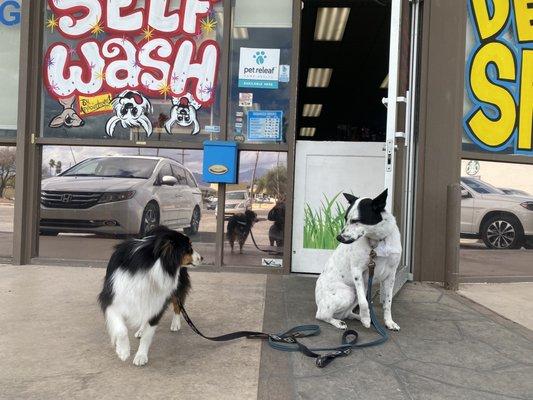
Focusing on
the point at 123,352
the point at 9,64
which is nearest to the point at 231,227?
the point at 123,352

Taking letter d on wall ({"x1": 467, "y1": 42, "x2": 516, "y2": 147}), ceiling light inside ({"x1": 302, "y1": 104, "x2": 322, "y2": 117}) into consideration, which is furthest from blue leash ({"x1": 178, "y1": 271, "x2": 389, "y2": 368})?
ceiling light inside ({"x1": 302, "y1": 104, "x2": 322, "y2": 117})

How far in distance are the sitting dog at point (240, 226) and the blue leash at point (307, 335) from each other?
2.61 metres

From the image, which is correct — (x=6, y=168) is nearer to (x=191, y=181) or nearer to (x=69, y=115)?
(x=69, y=115)

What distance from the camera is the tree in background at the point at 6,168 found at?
22.5ft

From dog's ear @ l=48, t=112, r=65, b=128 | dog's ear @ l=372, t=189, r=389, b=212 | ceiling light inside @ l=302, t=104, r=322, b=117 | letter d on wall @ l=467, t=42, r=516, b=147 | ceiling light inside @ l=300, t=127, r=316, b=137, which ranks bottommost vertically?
dog's ear @ l=372, t=189, r=389, b=212

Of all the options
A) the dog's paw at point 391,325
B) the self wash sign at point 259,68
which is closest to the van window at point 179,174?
the self wash sign at point 259,68

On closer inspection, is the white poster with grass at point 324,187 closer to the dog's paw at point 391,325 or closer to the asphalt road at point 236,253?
the asphalt road at point 236,253

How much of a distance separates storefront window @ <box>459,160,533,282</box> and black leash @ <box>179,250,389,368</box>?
116 inches

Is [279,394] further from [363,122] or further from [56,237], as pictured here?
[363,122]

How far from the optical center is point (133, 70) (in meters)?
Result: 6.75

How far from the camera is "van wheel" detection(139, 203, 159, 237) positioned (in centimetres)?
668

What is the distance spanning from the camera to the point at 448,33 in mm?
6285

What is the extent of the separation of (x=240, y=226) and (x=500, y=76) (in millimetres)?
4282

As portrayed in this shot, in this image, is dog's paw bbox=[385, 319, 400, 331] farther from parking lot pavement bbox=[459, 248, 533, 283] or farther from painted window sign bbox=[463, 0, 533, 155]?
painted window sign bbox=[463, 0, 533, 155]
